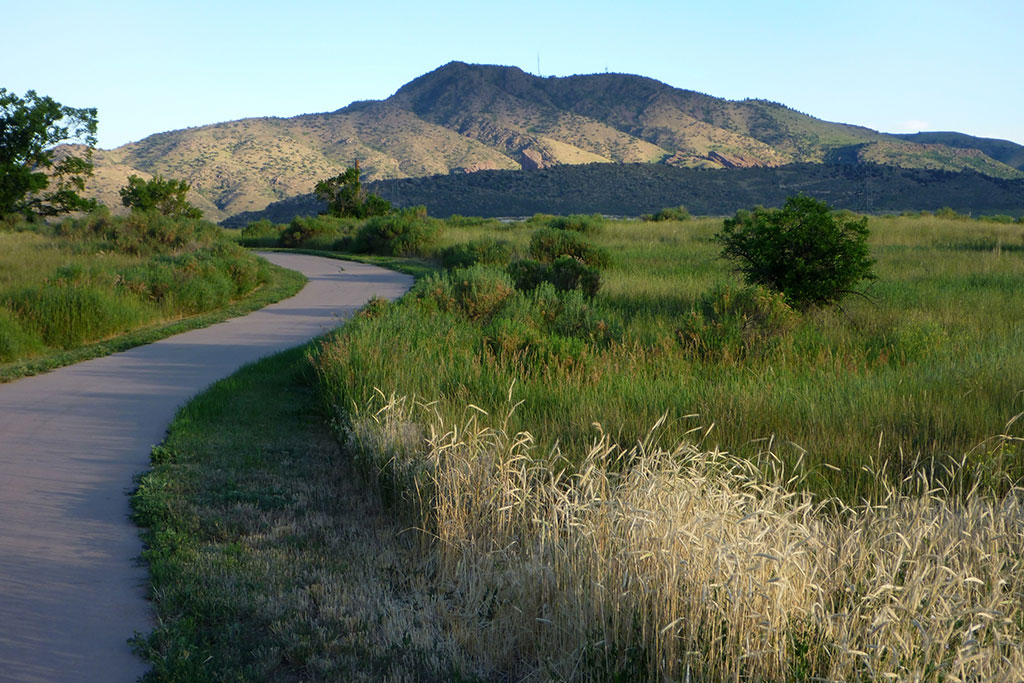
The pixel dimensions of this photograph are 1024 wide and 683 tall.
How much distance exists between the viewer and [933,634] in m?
2.89

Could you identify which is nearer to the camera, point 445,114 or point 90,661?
point 90,661

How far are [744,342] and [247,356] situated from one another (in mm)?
6640

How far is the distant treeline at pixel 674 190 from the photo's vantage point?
250 ft

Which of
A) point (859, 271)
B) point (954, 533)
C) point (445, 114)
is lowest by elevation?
point (954, 533)

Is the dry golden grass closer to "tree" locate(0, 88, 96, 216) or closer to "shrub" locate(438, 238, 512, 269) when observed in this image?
"shrub" locate(438, 238, 512, 269)

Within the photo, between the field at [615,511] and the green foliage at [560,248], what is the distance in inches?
447

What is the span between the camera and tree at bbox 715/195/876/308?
13422mm

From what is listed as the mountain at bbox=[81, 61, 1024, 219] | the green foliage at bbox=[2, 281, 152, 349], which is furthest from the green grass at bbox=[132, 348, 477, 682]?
the mountain at bbox=[81, 61, 1024, 219]

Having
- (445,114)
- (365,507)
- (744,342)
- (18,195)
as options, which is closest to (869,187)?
(18,195)

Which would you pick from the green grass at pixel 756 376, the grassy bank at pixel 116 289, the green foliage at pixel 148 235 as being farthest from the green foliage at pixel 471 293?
the green foliage at pixel 148 235

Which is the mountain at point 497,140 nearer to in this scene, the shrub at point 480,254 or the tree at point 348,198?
the tree at point 348,198

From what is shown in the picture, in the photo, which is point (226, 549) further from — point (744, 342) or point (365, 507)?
point (744, 342)

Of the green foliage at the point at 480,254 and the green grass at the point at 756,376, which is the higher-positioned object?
the green foliage at the point at 480,254

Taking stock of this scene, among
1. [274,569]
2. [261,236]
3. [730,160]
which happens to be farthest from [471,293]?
[730,160]
